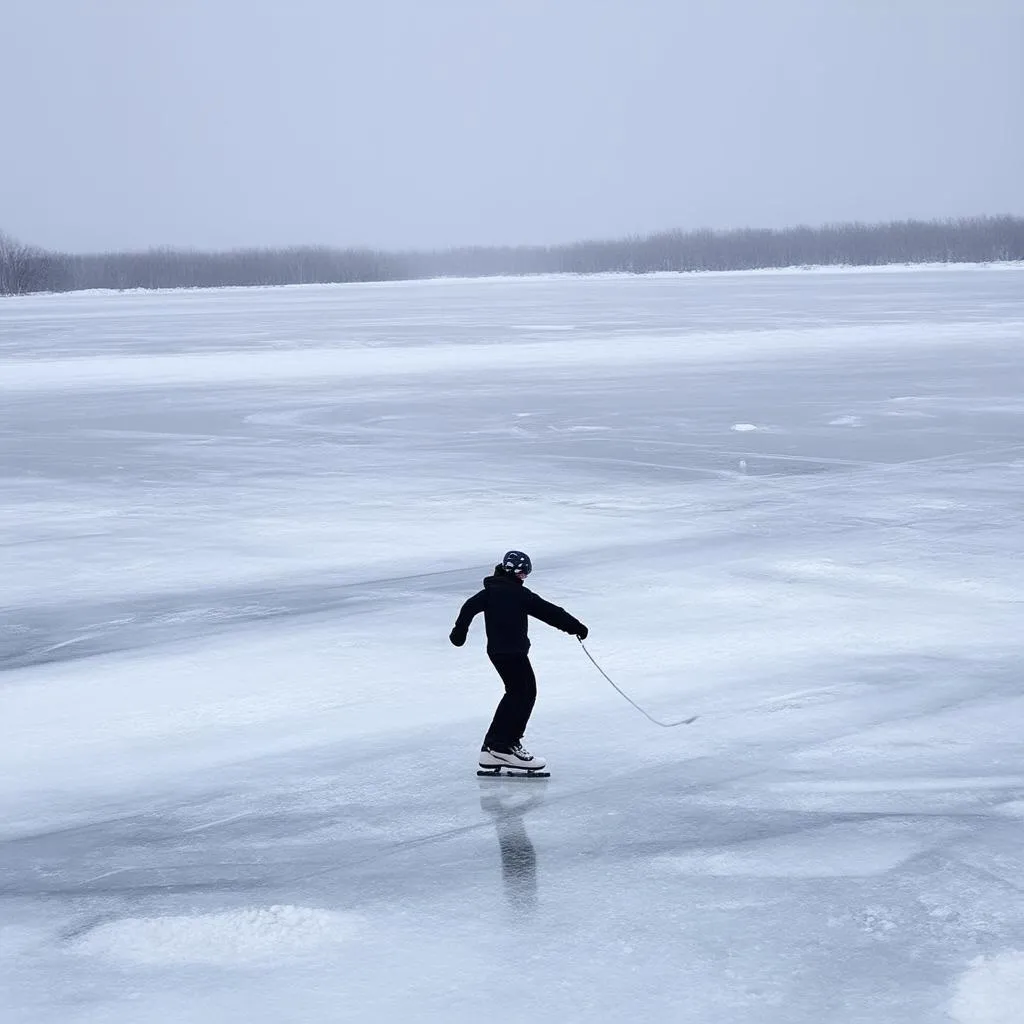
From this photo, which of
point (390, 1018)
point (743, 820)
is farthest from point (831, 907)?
point (390, 1018)

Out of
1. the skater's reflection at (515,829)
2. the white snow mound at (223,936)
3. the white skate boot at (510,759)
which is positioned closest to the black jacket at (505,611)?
the white skate boot at (510,759)

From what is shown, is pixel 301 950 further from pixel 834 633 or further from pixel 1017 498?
pixel 1017 498

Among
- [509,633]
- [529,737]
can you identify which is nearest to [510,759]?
[509,633]

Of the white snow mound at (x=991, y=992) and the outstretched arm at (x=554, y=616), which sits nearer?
the white snow mound at (x=991, y=992)

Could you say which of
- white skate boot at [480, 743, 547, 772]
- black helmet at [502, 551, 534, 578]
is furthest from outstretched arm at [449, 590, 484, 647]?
white skate boot at [480, 743, 547, 772]

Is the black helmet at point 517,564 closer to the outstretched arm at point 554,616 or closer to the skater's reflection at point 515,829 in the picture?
the outstretched arm at point 554,616

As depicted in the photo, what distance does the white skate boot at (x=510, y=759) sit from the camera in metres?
6.38

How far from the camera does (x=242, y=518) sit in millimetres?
13398

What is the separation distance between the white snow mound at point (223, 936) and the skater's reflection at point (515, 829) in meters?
0.59

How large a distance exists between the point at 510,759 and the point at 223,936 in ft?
5.85

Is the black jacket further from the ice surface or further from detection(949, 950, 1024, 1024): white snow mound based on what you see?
detection(949, 950, 1024, 1024): white snow mound

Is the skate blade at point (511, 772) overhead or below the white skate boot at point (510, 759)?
below

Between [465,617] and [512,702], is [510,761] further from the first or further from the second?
[465,617]

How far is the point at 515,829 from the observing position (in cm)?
584
